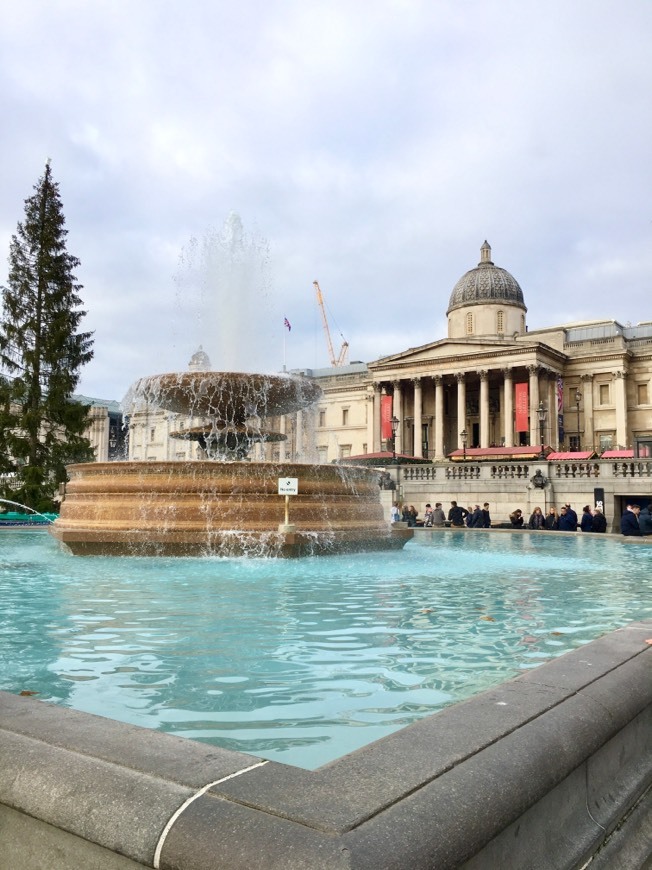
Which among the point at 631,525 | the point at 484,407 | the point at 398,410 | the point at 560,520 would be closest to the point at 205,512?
the point at 631,525

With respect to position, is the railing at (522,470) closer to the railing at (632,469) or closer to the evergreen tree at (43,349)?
the railing at (632,469)

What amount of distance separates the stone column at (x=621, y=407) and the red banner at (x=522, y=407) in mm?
7602


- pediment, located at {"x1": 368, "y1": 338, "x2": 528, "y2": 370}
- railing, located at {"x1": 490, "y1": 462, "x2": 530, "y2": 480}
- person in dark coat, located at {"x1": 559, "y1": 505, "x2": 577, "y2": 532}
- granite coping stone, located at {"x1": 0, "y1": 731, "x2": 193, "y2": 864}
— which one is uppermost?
pediment, located at {"x1": 368, "y1": 338, "x2": 528, "y2": 370}

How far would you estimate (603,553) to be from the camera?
15.3 metres

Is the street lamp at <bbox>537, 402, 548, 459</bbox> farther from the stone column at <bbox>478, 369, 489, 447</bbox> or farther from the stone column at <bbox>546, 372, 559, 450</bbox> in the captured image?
the stone column at <bbox>478, 369, 489, 447</bbox>

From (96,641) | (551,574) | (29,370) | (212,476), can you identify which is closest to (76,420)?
(29,370)

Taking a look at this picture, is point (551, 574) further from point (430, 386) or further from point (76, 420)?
point (430, 386)

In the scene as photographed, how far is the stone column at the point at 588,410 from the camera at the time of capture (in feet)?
205

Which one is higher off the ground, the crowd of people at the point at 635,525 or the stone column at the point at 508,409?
the stone column at the point at 508,409

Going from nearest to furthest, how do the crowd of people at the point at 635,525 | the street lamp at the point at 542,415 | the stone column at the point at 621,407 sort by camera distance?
the crowd of people at the point at 635,525 → the street lamp at the point at 542,415 → the stone column at the point at 621,407

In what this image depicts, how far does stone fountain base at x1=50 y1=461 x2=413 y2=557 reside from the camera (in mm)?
11703

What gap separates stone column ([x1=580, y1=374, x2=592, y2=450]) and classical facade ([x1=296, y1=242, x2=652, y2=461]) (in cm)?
8

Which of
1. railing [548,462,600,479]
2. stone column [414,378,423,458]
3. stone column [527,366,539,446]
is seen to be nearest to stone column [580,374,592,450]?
stone column [527,366,539,446]

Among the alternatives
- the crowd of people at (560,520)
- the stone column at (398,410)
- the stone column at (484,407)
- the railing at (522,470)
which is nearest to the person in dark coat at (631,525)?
the crowd of people at (560,520)
